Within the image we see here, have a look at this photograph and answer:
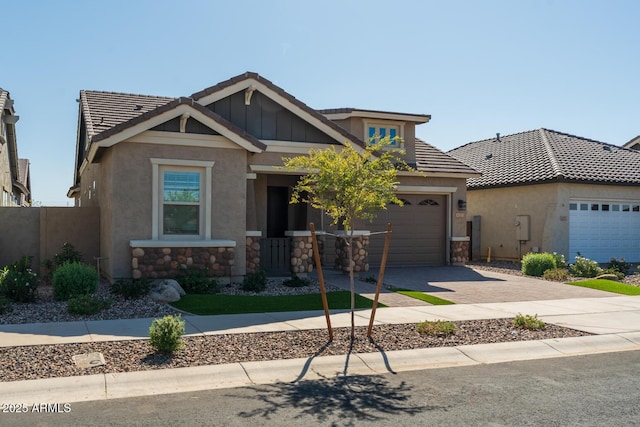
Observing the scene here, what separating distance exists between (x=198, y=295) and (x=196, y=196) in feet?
8.20

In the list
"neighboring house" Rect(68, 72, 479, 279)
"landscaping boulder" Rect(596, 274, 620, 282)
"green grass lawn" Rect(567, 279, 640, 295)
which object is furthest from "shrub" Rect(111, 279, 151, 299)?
"landscaping boulder" Rect(596, 274, 620, 282)

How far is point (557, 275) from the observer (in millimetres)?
18453

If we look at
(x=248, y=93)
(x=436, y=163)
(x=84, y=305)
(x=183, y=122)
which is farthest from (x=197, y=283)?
(x=436, y=163)

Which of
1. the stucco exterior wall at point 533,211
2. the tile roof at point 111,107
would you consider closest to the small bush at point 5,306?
the tile roof at point 111,107

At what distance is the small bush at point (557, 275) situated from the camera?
60.3 ft

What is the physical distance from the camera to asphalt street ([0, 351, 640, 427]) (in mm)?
5980

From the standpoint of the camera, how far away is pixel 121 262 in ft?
45.4

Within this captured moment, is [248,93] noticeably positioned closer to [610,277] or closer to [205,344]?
[205,344]

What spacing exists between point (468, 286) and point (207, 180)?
23.7 ft

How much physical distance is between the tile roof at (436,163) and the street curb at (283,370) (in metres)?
11.2

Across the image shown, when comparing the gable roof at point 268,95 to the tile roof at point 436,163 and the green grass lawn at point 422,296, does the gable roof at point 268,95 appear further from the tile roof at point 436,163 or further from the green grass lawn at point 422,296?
the tile roof at point 436,163

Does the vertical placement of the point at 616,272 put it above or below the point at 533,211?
below

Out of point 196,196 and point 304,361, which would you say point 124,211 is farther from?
point 304,361

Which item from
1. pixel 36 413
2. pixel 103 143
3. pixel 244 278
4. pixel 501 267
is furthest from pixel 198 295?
pixel 501 267
